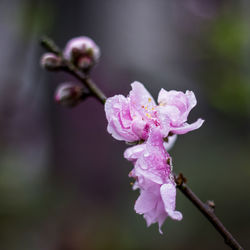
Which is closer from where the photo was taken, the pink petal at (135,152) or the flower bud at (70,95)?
the pink petal at (135,152)

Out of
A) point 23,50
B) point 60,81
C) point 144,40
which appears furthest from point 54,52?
point 144,40

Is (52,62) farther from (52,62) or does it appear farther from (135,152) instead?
(135,152)

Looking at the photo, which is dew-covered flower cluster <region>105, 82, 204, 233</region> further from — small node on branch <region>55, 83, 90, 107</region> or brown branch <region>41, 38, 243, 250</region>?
small node on branch <region>55, 83, 90, 107</region>

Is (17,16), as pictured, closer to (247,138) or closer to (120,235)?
(120,235)

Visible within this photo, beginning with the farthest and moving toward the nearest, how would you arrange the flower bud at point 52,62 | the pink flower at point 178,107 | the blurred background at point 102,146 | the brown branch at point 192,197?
the blurred background at point 102,146 < the flower bud at point 52,62 < the pink flower at point 178,107 < the brown branch at point 192,197

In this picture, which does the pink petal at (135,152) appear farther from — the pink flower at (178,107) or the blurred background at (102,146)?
the blurred background at (102,146)

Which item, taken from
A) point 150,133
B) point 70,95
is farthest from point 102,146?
point 150,133

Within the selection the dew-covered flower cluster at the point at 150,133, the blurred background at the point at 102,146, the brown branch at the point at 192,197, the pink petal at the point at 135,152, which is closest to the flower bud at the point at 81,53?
the brown branch at the point at 192,197

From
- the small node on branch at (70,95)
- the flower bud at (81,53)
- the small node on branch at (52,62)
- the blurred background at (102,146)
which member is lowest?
the blurred background at (102,146)
